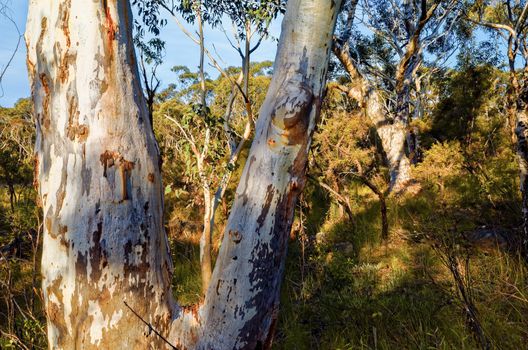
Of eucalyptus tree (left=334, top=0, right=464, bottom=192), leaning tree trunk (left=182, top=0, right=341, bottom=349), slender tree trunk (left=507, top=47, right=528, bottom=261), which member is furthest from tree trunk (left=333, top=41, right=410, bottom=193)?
leaning tree trunk (left=182, top=0, right=341, bottom=349)

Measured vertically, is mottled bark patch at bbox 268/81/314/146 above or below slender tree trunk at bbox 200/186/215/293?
above

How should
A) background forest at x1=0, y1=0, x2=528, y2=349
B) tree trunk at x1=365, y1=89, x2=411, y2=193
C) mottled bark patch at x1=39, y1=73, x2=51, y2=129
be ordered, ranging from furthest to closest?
1. tree trunk at x1=365, y1=89, x2=411, y2=193
2. background forest at x1=0, y1=0, x2=528, y2=349
3. mottled bark patch at x1=39, y1=73, x2=51, y2=129

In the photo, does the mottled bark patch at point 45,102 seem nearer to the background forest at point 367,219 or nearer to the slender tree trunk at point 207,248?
the background forest at point 367,219

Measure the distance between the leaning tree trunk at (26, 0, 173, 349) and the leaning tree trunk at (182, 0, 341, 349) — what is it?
22cm

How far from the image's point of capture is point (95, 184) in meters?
1.07

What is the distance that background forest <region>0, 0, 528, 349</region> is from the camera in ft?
8.57

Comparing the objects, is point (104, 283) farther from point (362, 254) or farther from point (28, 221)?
point (28, 221)

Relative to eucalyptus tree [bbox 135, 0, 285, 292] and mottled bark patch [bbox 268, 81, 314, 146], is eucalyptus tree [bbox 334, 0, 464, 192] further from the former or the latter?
mottled bark patch [bbox 268, 81, 314, 146]

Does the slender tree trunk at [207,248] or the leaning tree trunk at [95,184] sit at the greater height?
the leaning tree trunk at [95,184]

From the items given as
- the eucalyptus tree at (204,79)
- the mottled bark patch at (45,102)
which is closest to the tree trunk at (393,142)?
the eucalyptus tree at (204,79)

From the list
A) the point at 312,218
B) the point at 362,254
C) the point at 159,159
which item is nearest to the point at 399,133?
the point at 312,218

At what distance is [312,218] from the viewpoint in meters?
7.38

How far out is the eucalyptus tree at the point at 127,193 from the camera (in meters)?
1.06

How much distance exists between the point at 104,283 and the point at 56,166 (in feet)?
1.26
